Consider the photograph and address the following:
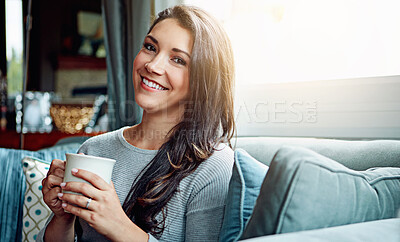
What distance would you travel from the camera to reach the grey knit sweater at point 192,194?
944mm

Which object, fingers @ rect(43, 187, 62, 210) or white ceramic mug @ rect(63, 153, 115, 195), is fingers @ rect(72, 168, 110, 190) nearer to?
white ceramic mug @ rect(63, 153, 115, 195)

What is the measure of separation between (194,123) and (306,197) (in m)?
0.57

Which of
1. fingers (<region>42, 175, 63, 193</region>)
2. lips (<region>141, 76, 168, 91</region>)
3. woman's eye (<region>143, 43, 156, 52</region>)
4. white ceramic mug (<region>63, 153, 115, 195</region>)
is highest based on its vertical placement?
woman's eye (<region>143, 43, 156, 52</region>)

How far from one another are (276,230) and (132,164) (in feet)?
2.04

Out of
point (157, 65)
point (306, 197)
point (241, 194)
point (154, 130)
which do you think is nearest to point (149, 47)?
point (157, 65)

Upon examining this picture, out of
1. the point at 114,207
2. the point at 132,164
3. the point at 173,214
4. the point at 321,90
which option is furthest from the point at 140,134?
the point at 321,90

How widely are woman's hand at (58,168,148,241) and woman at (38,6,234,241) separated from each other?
0.05 metres

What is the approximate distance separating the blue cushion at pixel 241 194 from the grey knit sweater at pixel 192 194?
0.33 ft

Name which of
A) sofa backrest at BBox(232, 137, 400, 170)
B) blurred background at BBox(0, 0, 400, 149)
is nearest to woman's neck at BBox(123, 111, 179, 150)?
sofa backrest at BBox(232, 137, 400, 170)

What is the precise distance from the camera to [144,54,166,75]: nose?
1104mm

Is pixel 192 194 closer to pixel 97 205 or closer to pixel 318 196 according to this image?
pixel 97 205

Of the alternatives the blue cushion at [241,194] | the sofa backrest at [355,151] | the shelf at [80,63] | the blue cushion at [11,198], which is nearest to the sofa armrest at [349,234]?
the blue cushion at [241,194]

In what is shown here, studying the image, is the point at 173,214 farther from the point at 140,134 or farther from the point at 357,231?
the point at 357,231

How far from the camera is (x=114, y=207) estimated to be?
2.74 ft
